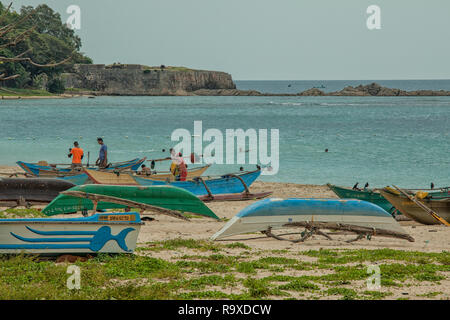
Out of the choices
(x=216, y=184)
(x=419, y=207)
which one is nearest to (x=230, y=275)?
(x=419, y=207)

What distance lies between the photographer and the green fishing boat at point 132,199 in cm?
1714

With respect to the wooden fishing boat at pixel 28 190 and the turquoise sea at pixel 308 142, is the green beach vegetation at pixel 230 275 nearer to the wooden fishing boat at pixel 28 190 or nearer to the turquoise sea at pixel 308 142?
the wooden fishing boat at pixel 28 190

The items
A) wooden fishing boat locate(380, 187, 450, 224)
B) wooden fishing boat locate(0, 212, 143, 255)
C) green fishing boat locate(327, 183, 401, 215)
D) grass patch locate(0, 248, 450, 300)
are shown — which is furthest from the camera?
green fishing boat locate(327, 183, 401, 215)

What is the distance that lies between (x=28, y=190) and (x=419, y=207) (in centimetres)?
1282

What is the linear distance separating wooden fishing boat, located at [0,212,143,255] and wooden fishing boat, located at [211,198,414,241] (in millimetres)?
3650

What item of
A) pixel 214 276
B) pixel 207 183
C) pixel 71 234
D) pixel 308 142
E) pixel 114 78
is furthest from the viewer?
pixel 114 78

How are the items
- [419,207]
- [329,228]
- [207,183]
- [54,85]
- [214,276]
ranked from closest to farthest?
[214,276]
[329,228]
[419,207]
[207,183]
[54,85]

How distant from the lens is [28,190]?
20594 mm

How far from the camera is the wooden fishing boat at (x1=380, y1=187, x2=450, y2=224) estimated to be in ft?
64.2

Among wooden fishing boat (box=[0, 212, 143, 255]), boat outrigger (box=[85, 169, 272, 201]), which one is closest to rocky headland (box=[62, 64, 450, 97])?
boat outrigger (box=[85, 169, 272, 201])

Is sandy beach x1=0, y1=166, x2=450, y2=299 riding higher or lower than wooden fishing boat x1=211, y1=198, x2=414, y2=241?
lower

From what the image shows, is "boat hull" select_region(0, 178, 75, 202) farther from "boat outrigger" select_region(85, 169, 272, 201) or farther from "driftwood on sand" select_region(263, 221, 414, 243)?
"driftwood on sand" select_region(263, 221, 414, 243)

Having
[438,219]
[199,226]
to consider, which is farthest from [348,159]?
[199,226]

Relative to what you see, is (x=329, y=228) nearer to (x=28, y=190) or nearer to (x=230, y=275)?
(x=230, y=275)
